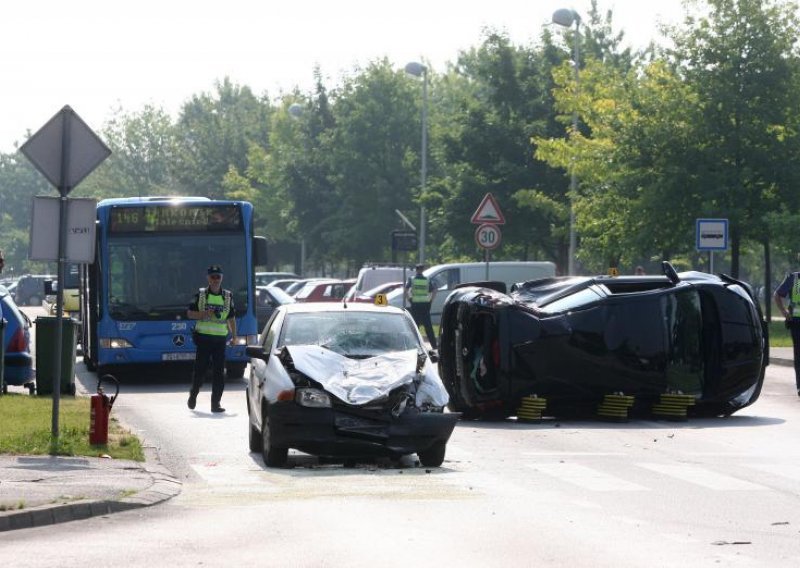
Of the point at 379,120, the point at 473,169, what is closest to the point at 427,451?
the point at 473,169

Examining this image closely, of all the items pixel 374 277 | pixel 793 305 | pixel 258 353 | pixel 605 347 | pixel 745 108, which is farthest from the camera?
pixel 374 277

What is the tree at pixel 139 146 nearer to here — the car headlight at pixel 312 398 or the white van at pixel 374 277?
the white van at pixel 374 277

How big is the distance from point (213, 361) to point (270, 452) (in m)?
6.70

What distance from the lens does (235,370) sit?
2777 centimetres

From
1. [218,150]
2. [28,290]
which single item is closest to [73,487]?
[28,290]

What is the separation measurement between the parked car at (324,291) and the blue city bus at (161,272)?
2350 cm

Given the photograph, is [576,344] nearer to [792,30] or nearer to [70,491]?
[70,491]

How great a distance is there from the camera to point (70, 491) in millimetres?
11992

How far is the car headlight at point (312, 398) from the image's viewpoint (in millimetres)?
14281

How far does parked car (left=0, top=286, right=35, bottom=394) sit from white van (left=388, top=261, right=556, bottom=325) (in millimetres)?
23084

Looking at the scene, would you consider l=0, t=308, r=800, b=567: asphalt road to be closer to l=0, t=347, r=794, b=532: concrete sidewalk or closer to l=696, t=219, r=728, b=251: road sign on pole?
l=0, t=347, r=794, b=532: concrete sidewalk

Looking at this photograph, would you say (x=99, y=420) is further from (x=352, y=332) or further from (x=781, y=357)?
(x=781, y=357)

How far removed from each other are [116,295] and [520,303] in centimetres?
909

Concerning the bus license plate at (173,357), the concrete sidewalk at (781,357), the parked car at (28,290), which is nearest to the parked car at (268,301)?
the concrete sidewalk at (781,357)
